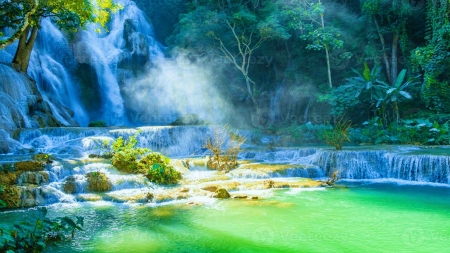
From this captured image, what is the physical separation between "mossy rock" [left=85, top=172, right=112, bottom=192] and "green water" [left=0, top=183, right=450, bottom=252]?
1.05 metres

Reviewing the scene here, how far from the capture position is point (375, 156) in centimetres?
1075

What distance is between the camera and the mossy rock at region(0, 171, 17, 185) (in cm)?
790

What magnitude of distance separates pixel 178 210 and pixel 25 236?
3.13 m

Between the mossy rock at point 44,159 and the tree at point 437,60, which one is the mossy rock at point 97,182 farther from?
the tree at point 437,60

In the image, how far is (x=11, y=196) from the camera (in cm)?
741

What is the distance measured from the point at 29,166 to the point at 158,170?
3269 millimetres

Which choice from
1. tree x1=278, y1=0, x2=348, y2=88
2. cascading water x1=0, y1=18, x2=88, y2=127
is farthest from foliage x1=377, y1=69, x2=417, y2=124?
cascading water x1=0, y1=18, x2=88, y2=127

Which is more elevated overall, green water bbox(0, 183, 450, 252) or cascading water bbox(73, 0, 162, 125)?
cascading water bbox(73, 0, 162, 125)

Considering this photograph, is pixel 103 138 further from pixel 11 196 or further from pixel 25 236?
pixel 25 236

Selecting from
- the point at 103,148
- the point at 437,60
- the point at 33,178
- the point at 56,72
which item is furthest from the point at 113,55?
the point at 437,60

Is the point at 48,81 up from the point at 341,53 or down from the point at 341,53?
down

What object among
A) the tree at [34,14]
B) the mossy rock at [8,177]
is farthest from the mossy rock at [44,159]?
the tree at [34,14]

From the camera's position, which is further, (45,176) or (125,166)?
(125,166)

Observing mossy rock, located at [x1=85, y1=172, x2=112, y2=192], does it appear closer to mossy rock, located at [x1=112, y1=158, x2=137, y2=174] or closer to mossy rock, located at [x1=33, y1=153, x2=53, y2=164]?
mossy rock, located at [x1=112, y1=158, x2=137, y2=174]
